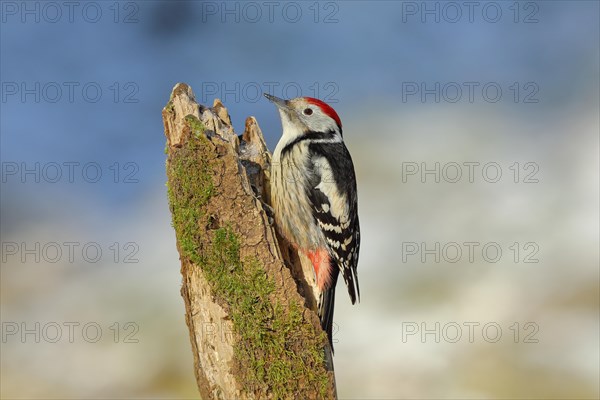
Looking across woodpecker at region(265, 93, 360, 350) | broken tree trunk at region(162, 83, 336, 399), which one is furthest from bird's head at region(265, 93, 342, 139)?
broken tree trunk at region(162, 83, 336, 399)

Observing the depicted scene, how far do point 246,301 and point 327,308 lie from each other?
77cm

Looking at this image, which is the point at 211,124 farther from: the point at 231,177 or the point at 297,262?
the point at 297,262

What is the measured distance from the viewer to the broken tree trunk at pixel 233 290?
3939mm

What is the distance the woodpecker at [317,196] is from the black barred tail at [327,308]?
0.02 m

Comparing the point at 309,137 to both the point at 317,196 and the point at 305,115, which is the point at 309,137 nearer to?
the point at 305,115

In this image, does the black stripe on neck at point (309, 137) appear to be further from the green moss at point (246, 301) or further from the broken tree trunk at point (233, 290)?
the green moss at point (246, 301)

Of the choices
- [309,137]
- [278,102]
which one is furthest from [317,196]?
[278,102]

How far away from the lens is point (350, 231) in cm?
503

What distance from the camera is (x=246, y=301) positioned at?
3953mm

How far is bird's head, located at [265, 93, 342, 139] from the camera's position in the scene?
17.4 ft

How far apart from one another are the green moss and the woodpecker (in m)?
0.68

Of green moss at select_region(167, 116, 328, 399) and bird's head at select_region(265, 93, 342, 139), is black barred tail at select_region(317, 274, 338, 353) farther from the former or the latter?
bird's head at select_region(265, 93, 342, 139)

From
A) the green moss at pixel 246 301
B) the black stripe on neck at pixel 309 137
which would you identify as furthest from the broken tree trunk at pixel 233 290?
the black stripe on neck at pixel 309 137

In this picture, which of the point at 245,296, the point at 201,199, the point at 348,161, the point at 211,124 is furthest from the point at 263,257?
the point at 348,161
